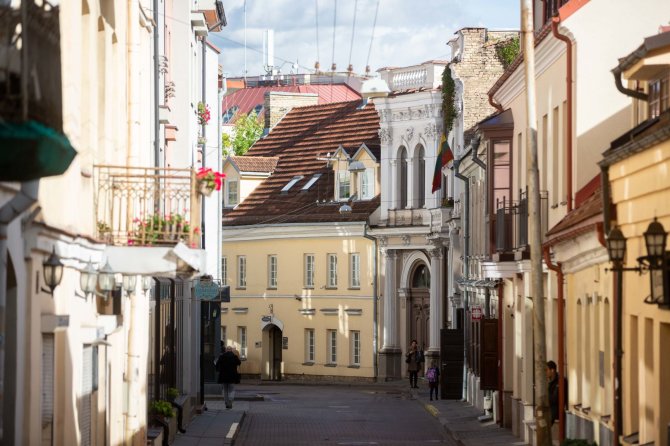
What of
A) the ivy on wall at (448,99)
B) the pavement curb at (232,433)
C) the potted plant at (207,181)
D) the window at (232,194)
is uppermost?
the ivy on wall at (448,99)

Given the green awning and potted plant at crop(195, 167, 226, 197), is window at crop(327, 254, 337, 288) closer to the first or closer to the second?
potted plant at crop(195, 167, 226, 197)

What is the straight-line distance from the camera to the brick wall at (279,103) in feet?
238

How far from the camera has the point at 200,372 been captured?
38.3 m

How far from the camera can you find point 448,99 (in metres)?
53.1

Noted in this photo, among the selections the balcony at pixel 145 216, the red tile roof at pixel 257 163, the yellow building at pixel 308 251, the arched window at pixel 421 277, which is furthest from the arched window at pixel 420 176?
the balcony at pixel 145 216

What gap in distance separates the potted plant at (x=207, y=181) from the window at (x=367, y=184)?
43039 mm

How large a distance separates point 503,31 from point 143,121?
29.2m

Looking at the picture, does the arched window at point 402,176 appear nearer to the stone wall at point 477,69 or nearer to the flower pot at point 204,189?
the stone wall at point 477,69

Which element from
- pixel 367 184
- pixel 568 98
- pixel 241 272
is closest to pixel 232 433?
pixel 568 98

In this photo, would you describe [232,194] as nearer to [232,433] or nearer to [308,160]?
[308,160]

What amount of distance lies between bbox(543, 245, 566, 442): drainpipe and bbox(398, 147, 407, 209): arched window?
1271 inches

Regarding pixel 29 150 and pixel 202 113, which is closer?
pixel 29 150

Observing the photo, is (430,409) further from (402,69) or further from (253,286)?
(253,286)

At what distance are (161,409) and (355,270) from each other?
34491 millimetres
